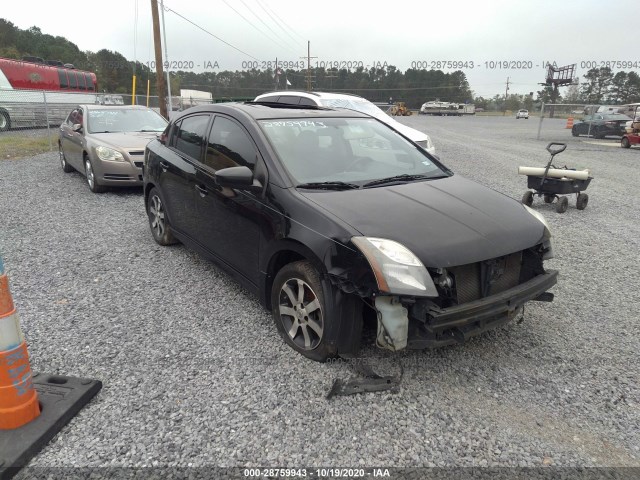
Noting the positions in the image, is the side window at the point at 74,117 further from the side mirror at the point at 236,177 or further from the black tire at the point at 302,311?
the black tire at the point at 302,311

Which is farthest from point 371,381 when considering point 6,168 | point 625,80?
point 625,80

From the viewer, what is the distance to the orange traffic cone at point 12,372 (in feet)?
7.45

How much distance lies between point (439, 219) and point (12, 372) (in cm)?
260

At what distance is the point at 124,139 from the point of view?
853cm

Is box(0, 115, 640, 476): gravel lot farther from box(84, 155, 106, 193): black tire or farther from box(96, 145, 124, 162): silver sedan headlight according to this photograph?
box(84, 155, 106, 193): black tire

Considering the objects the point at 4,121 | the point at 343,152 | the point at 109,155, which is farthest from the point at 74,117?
the point at 4,121

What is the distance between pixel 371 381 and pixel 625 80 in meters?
88.9

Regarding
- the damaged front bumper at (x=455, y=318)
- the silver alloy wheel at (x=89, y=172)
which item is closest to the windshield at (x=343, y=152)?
the damaged front bumper at (x=455, y=318)

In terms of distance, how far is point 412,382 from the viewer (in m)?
2.93

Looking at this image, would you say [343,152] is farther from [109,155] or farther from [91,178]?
[91,178]

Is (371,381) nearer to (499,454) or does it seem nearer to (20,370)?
(499,454)

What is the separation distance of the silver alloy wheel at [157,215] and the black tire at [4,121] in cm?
1924

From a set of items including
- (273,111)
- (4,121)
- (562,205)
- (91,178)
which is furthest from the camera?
(4,121)

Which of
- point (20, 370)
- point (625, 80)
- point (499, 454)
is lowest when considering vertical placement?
point (499, 454)
